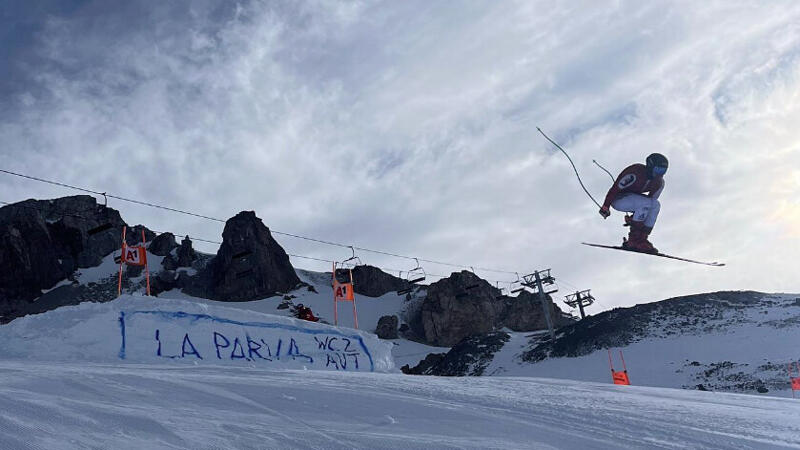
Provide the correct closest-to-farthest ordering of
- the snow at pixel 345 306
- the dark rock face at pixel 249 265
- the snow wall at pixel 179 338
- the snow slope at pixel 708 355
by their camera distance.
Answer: the snow wall at pixel 179 338
the snow slope at pixel 708 355
the snow at pixel 345 306
the dark rock face at pixel 249 265

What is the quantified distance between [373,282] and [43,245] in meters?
39.9

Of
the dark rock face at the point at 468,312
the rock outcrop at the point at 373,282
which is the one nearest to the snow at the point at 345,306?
the rock outcrop at the point at 373,282

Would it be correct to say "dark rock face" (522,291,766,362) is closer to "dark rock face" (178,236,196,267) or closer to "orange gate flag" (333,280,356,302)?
"orange gate flag" (333,280,356,302)

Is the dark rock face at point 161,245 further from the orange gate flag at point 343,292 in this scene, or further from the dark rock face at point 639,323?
the orange gate flag at point 343,292

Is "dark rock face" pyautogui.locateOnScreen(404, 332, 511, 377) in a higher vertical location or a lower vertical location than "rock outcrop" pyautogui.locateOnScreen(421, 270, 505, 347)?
lower

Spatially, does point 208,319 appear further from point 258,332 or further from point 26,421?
point 26,421

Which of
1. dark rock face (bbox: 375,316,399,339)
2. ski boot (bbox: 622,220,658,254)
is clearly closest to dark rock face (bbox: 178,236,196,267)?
dark rock face (bbox: 375,316,399,339)

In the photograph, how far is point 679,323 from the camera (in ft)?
144

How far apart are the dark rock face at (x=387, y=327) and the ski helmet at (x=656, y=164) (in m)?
50.3

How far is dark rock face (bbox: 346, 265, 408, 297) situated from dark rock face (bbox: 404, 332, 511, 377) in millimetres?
26583

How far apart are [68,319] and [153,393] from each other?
7.46 m

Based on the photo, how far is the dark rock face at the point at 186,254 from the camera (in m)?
80.4

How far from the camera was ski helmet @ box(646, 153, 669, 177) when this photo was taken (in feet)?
60.6

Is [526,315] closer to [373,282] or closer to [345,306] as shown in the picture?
[373,282]
